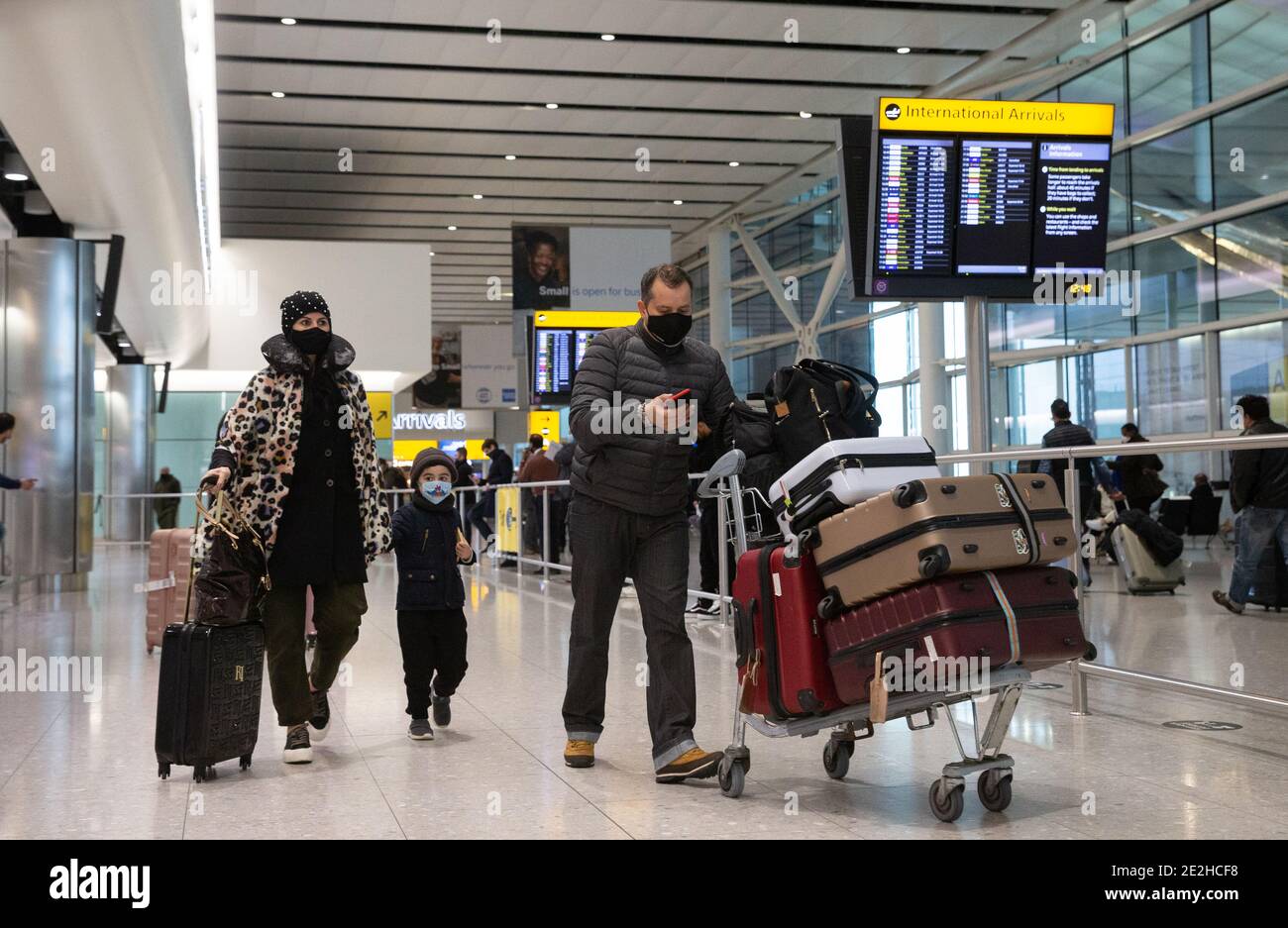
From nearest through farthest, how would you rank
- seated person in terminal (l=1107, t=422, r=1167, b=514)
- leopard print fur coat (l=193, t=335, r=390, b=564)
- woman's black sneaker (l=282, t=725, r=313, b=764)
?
leopard print fur coat (l=193, t=335, r=390, b=564) → woman's black sneaker (l=282, t=725, r=313, b=764) → seated person in terminal (l=1107, t=422, r=1167, b=514)

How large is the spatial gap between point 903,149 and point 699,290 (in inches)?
1170

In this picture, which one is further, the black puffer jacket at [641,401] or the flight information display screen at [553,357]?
the flight information display screen at [553,357]

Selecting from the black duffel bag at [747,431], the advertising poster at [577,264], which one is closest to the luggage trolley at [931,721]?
the black duffel bag at [747,431]

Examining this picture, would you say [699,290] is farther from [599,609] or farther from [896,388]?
[599,609]

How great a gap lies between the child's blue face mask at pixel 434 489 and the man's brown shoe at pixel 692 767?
5.98 ft

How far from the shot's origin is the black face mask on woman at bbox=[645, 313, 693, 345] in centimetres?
429

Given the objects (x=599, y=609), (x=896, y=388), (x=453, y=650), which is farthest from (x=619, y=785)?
(x=896, y=388)

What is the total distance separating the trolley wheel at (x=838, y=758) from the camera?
165 inches

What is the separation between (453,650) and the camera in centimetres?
544

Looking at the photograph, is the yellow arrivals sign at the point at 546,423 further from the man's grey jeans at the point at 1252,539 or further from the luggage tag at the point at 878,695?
the luggage tag at the point at 878,695

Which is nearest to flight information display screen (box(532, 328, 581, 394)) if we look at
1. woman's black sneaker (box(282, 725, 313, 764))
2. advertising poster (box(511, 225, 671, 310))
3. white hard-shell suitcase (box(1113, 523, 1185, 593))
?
advertising poster (box(511, 225, 671, 310))

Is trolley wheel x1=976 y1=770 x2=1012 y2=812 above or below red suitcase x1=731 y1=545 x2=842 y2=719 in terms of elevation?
below

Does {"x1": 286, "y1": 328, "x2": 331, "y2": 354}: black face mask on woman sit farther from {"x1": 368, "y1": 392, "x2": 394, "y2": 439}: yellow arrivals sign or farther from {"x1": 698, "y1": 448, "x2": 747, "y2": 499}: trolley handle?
{"x1": 368, "y1": 392, "x2": 394, "y2": 439}: yellow arrivals sign

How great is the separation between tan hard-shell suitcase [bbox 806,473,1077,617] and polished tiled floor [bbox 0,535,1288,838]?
686 mm
